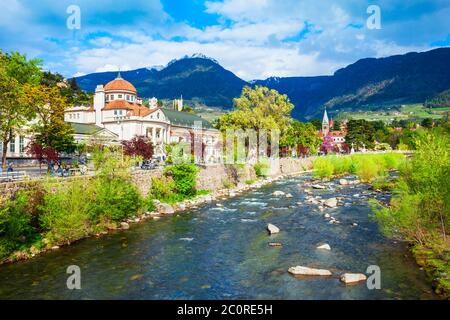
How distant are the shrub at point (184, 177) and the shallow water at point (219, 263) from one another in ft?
31.4

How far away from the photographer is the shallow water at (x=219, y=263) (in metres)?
16.3

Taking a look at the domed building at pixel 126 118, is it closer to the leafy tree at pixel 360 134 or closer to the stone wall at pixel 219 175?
the stone wall at pixel 219 175

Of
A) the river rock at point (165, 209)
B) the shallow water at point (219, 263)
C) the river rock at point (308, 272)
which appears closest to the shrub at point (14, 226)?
the shallow water at point (219, 263)

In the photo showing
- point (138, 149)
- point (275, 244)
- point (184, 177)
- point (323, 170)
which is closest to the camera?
point (275, 244)

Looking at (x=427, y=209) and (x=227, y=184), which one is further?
(x=227, y=184)

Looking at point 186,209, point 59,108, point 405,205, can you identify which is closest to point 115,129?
point 59,108

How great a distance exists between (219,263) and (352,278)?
7.22m

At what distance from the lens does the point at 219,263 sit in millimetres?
20391

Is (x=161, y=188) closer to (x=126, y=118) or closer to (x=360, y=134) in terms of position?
(x=126, y=118)

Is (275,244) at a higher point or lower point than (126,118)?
lower

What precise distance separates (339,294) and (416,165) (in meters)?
12.2

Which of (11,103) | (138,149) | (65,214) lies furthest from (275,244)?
(138,149)

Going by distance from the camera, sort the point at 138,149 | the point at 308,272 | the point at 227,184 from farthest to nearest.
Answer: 1. the point at 227,184
2. the point at 138,149
3. the point at 308,272

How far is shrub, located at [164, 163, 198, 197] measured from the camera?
41188 millimetres
